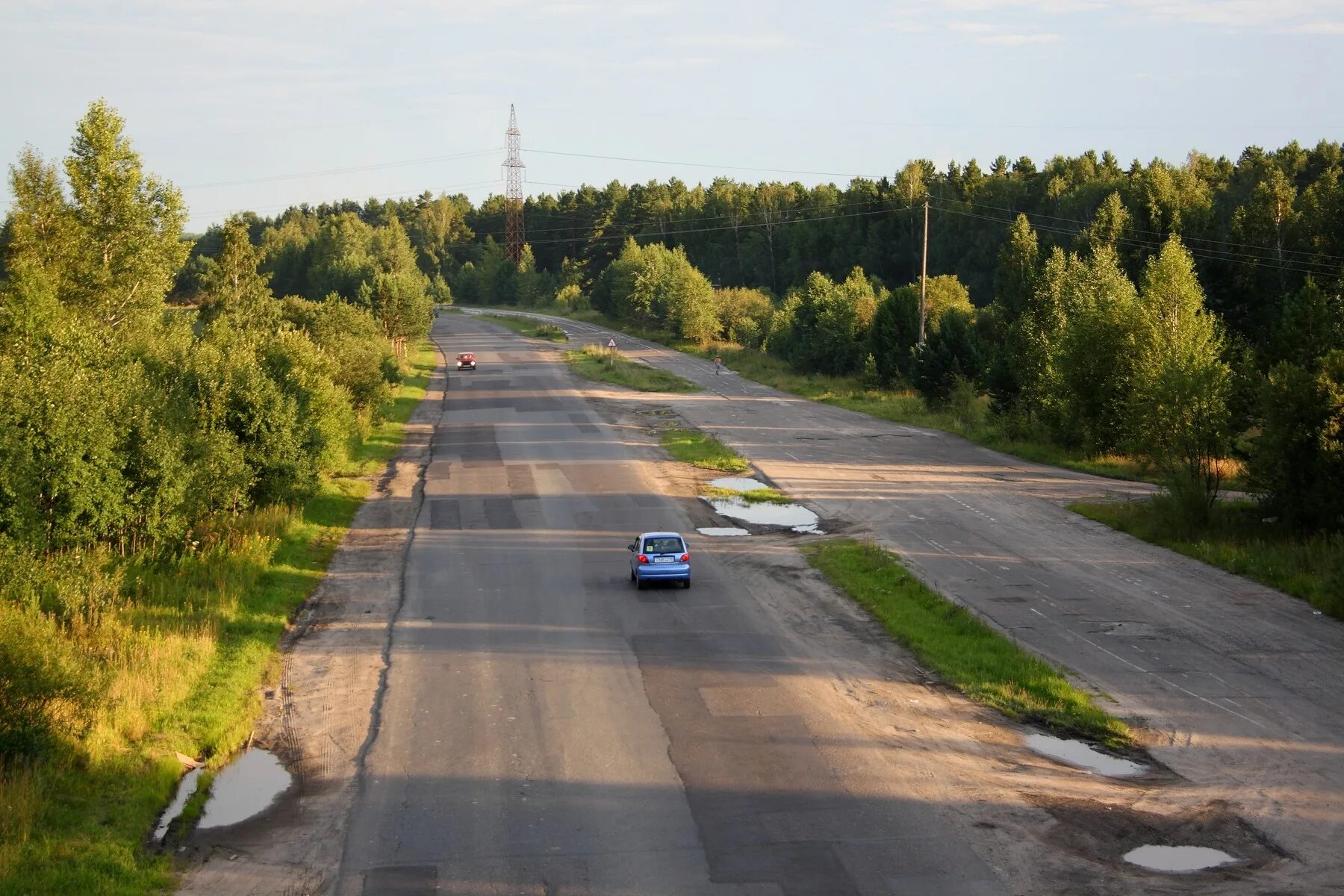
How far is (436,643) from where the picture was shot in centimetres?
2139

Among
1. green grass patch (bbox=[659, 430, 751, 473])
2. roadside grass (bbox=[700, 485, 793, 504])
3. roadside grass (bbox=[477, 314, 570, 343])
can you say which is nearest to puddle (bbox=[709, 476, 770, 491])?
roadside grass (bbox=[700, 485, 793, 504])

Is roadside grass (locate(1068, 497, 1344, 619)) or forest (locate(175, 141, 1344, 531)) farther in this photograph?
forest (locate(175, 141, 1344, 531))

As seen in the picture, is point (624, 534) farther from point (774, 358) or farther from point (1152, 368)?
point (774, 358)

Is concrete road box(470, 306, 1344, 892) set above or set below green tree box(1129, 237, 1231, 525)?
below

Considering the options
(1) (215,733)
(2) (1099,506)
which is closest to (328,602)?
(1) (215,733)

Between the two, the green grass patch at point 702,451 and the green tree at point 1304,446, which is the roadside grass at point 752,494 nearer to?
the green grass patch at point 702,451

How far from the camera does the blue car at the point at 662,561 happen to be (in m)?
24.9

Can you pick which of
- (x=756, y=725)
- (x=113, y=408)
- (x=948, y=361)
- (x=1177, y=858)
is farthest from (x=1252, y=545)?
(x=948, y=361)

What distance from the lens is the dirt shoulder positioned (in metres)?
12.6

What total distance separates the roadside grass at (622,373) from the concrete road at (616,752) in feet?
136

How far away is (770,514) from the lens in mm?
34531

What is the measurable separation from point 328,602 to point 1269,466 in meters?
22.0

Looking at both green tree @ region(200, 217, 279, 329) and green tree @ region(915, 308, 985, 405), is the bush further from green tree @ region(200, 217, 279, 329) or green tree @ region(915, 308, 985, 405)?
green tree @ region(200, 217, 279, 329)

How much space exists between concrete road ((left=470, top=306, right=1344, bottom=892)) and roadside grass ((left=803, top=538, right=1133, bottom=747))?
2.13 ft
